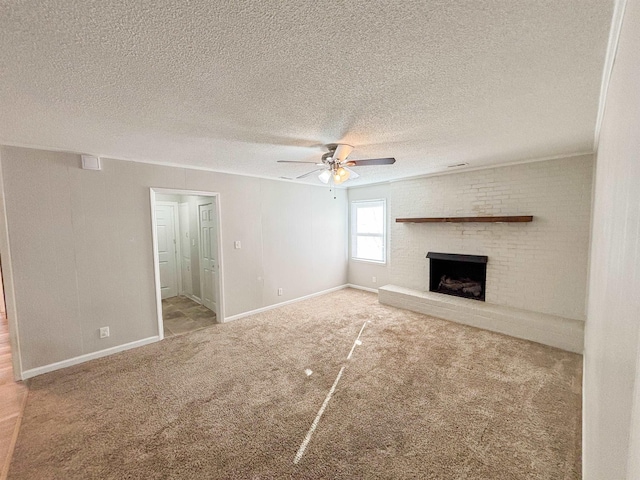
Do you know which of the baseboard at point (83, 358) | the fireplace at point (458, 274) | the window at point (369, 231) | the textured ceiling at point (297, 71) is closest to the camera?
the textured ceiling at point (297, 71)

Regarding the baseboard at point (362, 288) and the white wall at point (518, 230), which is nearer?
the white wall at point (518, 230)

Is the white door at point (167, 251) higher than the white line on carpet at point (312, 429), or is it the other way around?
the white door at point (167, 251)

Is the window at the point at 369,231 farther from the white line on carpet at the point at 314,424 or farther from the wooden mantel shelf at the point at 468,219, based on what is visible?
the white line on carpet at the point at 314,424

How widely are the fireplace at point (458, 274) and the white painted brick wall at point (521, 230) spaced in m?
0.11

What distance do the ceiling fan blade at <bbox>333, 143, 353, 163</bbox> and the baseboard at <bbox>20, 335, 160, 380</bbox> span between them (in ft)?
10.8

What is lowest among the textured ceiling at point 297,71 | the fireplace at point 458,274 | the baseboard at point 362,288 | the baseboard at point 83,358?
the baseboard at point 83,358

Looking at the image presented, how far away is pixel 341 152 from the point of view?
8.73 feet

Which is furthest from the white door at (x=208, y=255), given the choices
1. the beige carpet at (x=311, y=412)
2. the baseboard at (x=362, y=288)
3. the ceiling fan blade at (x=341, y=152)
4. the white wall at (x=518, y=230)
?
the white wall at (x=518, y=230)

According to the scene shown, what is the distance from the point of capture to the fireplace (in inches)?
162

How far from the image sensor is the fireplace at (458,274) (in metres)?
4.12

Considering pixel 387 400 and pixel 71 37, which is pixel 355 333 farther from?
pixel 71 37

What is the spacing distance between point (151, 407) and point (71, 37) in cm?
256

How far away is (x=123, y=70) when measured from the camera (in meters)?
1.41

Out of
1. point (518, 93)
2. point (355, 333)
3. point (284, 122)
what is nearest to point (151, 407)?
point (355, 333)
